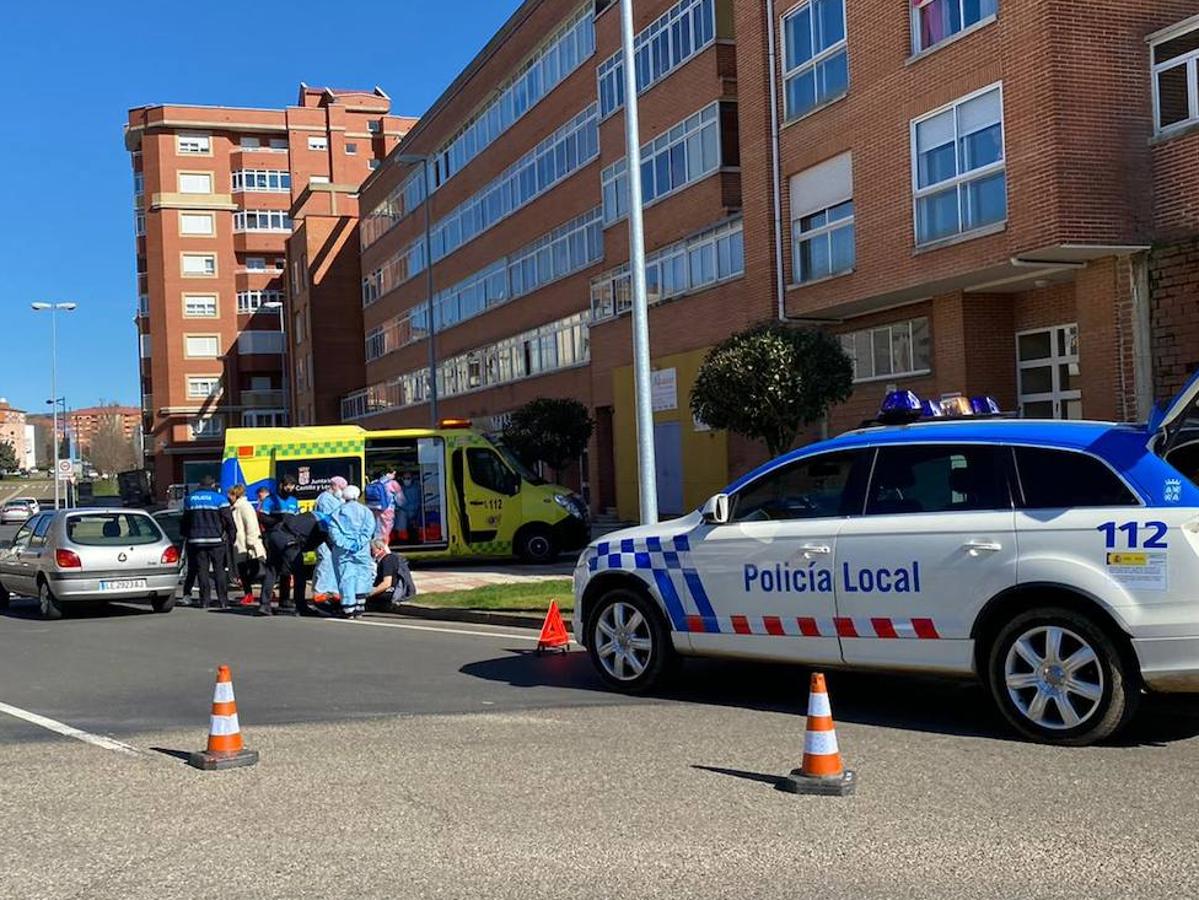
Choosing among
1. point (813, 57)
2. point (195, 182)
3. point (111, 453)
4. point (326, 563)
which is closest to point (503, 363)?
point (813, 57)

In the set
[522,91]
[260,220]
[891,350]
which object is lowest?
[891,350]

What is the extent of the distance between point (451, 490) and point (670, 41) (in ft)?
39.9

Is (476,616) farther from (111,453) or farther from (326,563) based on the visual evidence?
(111,453)

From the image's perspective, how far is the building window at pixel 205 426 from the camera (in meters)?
79.2

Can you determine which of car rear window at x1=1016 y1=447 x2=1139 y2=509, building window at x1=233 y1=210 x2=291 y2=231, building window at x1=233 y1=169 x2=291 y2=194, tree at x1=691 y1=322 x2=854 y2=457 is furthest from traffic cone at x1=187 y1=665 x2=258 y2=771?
building window at x1=233 y1=169 x2=291 y2=194

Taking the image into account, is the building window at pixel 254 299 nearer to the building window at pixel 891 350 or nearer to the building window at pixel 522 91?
the building window at pixel 522 91

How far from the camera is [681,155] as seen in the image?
26406 mm

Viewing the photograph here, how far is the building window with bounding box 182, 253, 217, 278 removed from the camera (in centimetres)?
7938

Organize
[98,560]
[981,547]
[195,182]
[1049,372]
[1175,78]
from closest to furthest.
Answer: [981,547]
[98,560]
[1175,78]
[1049,372]
[195,182]

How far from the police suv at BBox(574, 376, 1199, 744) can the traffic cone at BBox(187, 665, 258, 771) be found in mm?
2921

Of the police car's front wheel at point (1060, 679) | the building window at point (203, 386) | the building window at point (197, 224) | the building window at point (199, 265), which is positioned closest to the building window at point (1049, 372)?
the police car's front wheel at point (1060, 679)

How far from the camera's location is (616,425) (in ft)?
100

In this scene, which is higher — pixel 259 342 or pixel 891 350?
pixel 259 342

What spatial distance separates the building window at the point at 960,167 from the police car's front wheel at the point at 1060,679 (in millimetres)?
11489
